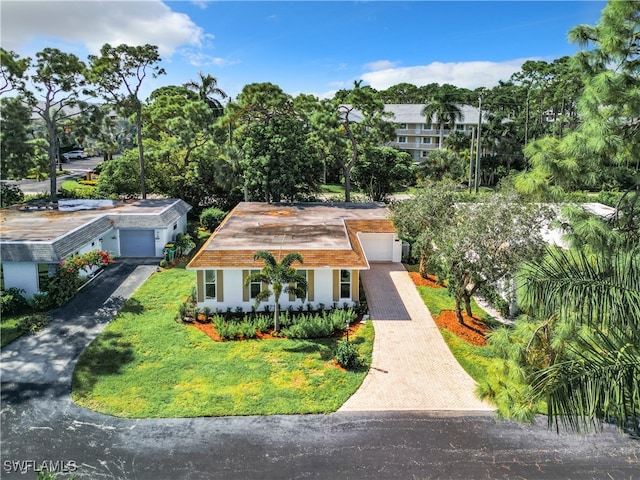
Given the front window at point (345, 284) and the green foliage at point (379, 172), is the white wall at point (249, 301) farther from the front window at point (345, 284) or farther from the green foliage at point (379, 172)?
the green foliage at point (379, 172)

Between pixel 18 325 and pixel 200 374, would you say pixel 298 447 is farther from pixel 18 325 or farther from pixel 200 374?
pixel 18 325

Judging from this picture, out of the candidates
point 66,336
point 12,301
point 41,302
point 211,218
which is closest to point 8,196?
point 211,218

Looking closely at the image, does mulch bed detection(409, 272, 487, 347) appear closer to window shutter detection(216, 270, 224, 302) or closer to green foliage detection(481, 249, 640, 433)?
window shutter detection(216, 270, 224, 302)

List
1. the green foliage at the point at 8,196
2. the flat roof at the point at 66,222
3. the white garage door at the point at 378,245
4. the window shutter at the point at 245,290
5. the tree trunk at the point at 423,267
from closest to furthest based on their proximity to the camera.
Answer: the window shutter at the point at 245,290 < the flat roof at the point at 66,222 < the tree trunk at the point at 423,267 < the white garage door at the point at 378,245 < the green foliage at the point at 8,196

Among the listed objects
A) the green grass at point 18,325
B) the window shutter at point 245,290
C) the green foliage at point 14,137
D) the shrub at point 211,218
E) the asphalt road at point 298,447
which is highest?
the green foliage at point 14,137

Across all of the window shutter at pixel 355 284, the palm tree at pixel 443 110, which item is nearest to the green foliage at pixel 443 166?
the palm tree at pixel 443 110

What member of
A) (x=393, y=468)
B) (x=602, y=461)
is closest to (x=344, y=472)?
(x=393, y=468)
